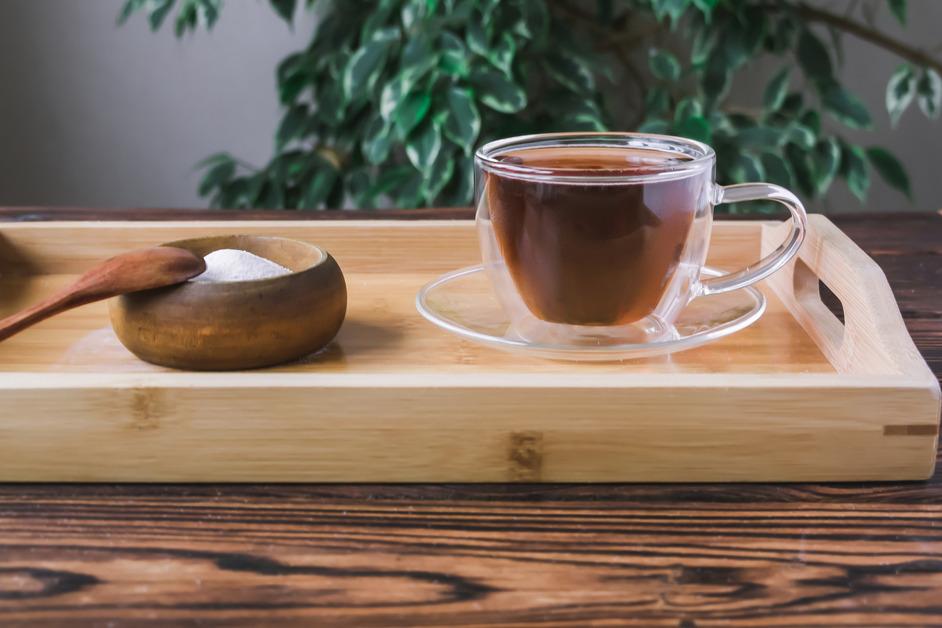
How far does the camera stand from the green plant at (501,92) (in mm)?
1275

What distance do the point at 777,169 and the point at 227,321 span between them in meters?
1.08

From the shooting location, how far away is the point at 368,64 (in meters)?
1.34

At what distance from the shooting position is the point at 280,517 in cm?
42

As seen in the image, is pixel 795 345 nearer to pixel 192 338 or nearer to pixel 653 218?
pixel 653 218

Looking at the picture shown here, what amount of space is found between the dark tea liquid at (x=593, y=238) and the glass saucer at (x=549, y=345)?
1.2 inches

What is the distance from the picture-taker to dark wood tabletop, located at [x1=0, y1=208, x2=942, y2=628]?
0.35 m

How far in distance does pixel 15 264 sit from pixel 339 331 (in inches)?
12.1

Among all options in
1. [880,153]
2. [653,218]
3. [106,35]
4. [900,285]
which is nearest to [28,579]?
[653,218]

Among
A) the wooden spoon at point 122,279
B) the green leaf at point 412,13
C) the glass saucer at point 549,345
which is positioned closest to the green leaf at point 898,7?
the green leaf at point 412,13

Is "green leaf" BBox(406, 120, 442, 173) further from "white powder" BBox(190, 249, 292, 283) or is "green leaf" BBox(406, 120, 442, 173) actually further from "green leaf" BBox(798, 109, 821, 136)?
"white powder" BBox(190, 249, 292, 283)

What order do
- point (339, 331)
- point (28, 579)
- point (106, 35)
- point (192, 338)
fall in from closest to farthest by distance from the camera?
point (28, 579), point (192, 338), point (339, 331), point (106, 35)

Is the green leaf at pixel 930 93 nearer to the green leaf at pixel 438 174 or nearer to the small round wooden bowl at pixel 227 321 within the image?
the green leaf at pixel 438 174

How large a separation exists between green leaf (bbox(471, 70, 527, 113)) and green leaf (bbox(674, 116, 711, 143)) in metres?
0.25

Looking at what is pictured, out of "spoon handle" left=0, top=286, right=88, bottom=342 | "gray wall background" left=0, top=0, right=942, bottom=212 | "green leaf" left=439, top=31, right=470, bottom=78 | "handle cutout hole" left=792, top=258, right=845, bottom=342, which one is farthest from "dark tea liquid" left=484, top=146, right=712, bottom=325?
"gray wall background" left=0, top=0, right=942, bottom=212
